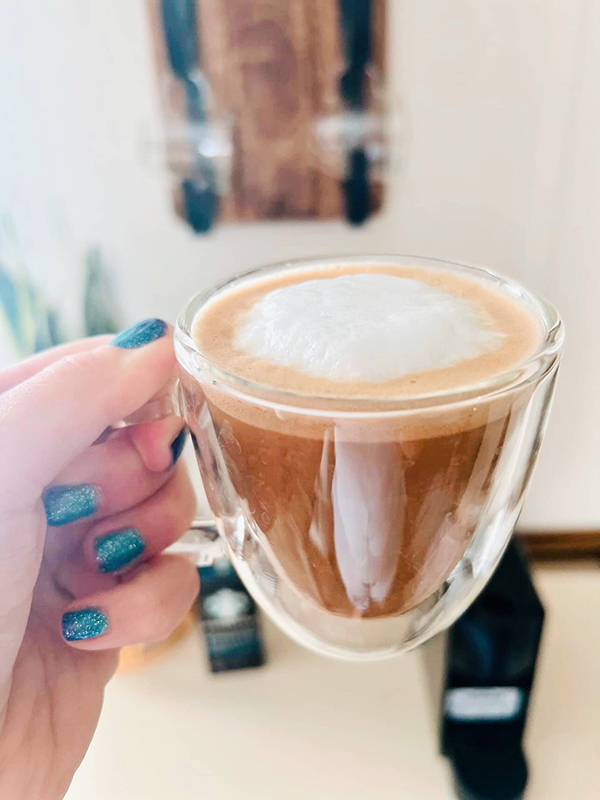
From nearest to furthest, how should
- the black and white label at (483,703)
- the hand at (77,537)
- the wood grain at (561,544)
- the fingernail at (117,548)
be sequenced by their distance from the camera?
the hand at (77,537), the fingernail at (117,548), the black and white label at (483,703), the wood grain at (561,544)

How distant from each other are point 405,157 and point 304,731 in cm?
59

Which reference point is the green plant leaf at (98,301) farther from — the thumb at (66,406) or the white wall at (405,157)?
the thumb at (66,406)

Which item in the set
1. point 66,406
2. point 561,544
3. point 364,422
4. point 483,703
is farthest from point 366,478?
point 561,544

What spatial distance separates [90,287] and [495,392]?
19.5 inches

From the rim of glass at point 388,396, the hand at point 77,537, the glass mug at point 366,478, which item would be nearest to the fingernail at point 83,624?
the hand at point 77,537

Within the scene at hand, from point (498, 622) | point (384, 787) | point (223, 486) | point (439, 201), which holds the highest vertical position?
point (439, 201)

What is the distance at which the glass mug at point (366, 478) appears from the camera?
0.30 m

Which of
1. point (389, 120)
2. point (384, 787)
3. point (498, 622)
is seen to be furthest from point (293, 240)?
point (384, 787)

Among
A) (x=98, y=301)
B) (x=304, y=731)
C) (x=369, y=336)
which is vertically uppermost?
(x=369, y=336)

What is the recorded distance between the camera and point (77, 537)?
1.71 ft

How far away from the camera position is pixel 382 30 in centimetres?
54

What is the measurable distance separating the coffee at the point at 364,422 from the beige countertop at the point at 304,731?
310 mm

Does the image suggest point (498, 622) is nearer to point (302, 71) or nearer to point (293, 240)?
point (293, 240)

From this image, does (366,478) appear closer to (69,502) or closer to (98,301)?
(69,502)
